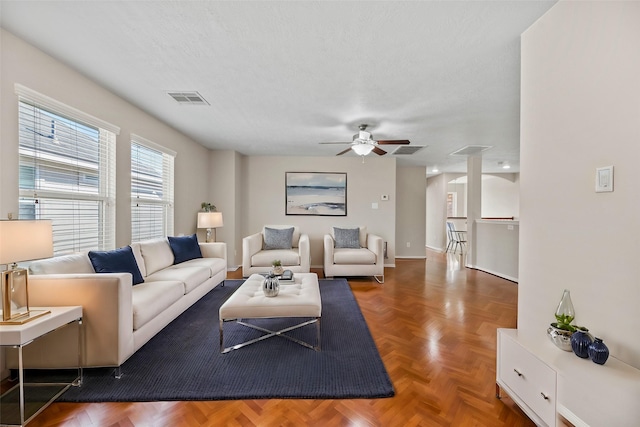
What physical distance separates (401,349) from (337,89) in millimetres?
2483

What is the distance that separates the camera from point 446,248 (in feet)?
25.6

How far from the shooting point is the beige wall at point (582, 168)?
113 cm

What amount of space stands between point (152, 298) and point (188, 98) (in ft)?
6.84

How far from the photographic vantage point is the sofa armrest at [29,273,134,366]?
175 cm

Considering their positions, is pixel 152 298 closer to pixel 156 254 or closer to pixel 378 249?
pixel 156 254

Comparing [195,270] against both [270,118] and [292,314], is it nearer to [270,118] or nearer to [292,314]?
[292,314]

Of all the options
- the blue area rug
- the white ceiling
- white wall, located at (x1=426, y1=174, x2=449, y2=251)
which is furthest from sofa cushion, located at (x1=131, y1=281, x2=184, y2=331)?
white wall, located at (x1=426, y1=174, x2=449, y2=251)

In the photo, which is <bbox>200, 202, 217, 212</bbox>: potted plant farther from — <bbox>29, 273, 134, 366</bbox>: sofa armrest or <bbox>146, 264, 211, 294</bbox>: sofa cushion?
Result: <bbox>29, 273, 134, 366</bbox>: sofa armrest

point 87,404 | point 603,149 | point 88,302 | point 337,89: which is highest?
point 337,89

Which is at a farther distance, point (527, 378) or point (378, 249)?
point (378, 249)

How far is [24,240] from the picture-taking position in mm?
1457

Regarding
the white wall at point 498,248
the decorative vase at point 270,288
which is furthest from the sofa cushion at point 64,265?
the white wall at point 498,248

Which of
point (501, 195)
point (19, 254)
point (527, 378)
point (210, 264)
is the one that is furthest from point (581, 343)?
point (501, 195)

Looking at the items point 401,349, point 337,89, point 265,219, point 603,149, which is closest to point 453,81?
point 337,89
